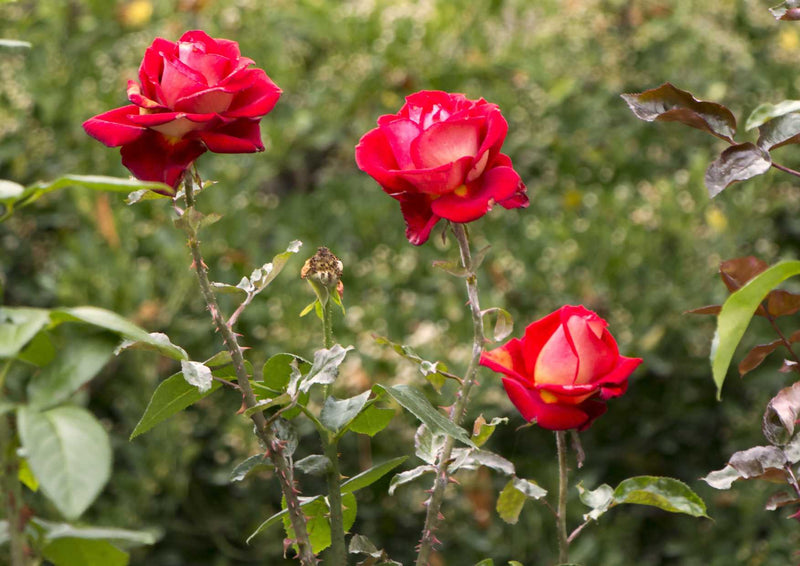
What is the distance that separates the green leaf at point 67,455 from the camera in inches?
17.7

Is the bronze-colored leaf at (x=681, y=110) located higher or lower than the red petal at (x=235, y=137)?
lower

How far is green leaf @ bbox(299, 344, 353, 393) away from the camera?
65cm

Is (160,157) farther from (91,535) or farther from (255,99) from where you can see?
(91,535)

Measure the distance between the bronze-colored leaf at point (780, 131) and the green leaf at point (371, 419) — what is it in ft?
1.05

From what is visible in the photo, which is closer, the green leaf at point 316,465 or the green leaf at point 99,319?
the green leaf at point 99,319

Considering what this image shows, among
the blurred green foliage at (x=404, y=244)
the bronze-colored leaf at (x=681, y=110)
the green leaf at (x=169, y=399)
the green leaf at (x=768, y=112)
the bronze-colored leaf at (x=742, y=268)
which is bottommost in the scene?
the blurred green foliage at (x=404, y=244)

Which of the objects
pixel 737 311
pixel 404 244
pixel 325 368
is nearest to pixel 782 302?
pixel 737 311

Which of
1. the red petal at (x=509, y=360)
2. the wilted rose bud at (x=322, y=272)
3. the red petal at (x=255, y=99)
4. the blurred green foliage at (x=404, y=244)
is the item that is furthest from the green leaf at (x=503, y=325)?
the blurred green foliage at (x=404, y=244)

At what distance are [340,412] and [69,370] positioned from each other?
0.72ft

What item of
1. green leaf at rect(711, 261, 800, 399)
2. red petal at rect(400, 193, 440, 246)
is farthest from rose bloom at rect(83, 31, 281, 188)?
green leaf at rect(711, 261, 800, 399)

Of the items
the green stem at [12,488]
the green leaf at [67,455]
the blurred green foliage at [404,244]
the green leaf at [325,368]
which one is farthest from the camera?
the blurred green foliage at [404,244]

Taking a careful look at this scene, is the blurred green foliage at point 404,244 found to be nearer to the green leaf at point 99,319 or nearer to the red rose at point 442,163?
the red rose at point 442,163

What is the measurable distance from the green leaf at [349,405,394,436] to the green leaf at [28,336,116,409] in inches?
9.6

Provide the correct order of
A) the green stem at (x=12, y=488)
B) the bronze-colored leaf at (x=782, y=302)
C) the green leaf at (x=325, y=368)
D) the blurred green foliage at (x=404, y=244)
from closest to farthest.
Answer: the green stem at (x=12, y=488), the green leaf at (x=325, y=368), the bronze-colored leaf at (x=782, y=302), the blurred green foliage at (x=404, y=244)
